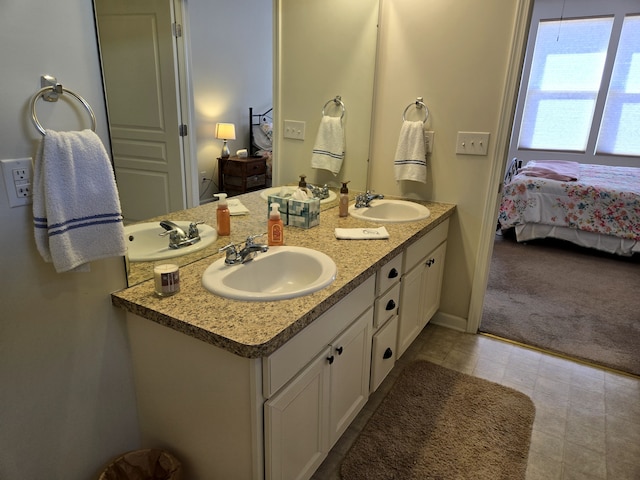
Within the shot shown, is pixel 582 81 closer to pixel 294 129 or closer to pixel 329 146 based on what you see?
pixel 329 146

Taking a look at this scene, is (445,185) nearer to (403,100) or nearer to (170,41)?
(403,100)

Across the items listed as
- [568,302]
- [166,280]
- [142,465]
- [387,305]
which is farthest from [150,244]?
[568,302]

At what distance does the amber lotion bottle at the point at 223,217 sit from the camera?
1.63 metres

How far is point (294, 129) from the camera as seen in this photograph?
7.01 feet

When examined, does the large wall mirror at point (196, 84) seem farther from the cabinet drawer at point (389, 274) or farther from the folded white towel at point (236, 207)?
the cabinet drawer at point (389, 274)

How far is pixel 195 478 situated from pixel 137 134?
105 cm

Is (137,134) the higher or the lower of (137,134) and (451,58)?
the lower

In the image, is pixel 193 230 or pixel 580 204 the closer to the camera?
pixel 193 230

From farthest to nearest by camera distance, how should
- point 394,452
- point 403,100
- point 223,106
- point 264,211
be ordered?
1. point 403,100
2. point 264,211
3. point 394,452
4. point 223,106

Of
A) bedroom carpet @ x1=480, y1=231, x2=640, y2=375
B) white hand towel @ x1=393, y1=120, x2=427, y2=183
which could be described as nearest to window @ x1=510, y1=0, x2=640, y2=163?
bedroom carpet @ x1=480, y1=231, x2=640, y2=375

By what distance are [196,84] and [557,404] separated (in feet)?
6.89

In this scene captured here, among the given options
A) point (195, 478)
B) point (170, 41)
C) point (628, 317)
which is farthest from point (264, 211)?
point (628, 317)

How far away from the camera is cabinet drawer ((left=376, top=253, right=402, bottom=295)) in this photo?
5.48 feet

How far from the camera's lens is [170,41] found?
1314mm
